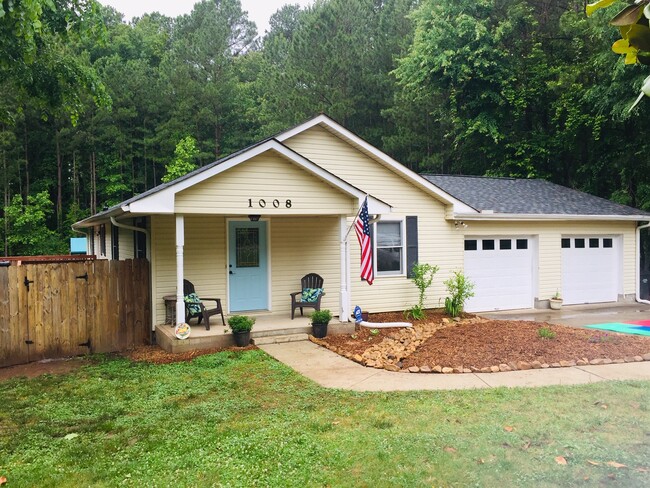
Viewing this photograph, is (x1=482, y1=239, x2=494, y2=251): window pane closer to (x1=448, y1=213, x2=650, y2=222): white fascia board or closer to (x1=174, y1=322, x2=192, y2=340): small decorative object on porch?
(x1=448, y1=213, x2=650, y2=222): white fascia board

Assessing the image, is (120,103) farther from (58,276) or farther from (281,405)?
(281,405)

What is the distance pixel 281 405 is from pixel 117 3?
132 feet

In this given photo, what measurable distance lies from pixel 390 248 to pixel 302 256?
2184 millimetres

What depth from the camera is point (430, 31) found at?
19625mm

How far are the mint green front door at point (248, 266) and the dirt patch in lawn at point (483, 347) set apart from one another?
7.09 ft

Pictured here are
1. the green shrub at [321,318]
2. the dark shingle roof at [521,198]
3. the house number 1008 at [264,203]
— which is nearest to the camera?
the house number 1008 at [264,203]

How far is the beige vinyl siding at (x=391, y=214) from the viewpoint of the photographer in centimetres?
1091

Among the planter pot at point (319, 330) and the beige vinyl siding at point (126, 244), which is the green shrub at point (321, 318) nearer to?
the planter pot at point (319, 330)

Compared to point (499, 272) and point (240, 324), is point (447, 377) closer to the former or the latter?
point (240, 324)

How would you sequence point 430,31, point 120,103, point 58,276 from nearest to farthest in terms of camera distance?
1. point 58,276
2. point 430,31
3. point 120,103

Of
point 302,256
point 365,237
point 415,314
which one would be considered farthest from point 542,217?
point 302,256

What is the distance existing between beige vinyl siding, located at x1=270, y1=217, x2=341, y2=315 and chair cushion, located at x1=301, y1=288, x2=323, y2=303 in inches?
25.4

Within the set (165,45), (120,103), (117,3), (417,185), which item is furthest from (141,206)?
(117,3)

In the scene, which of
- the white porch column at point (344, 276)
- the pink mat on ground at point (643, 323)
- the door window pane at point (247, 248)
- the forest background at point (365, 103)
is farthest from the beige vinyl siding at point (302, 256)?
the forest background at point (365, 103)
